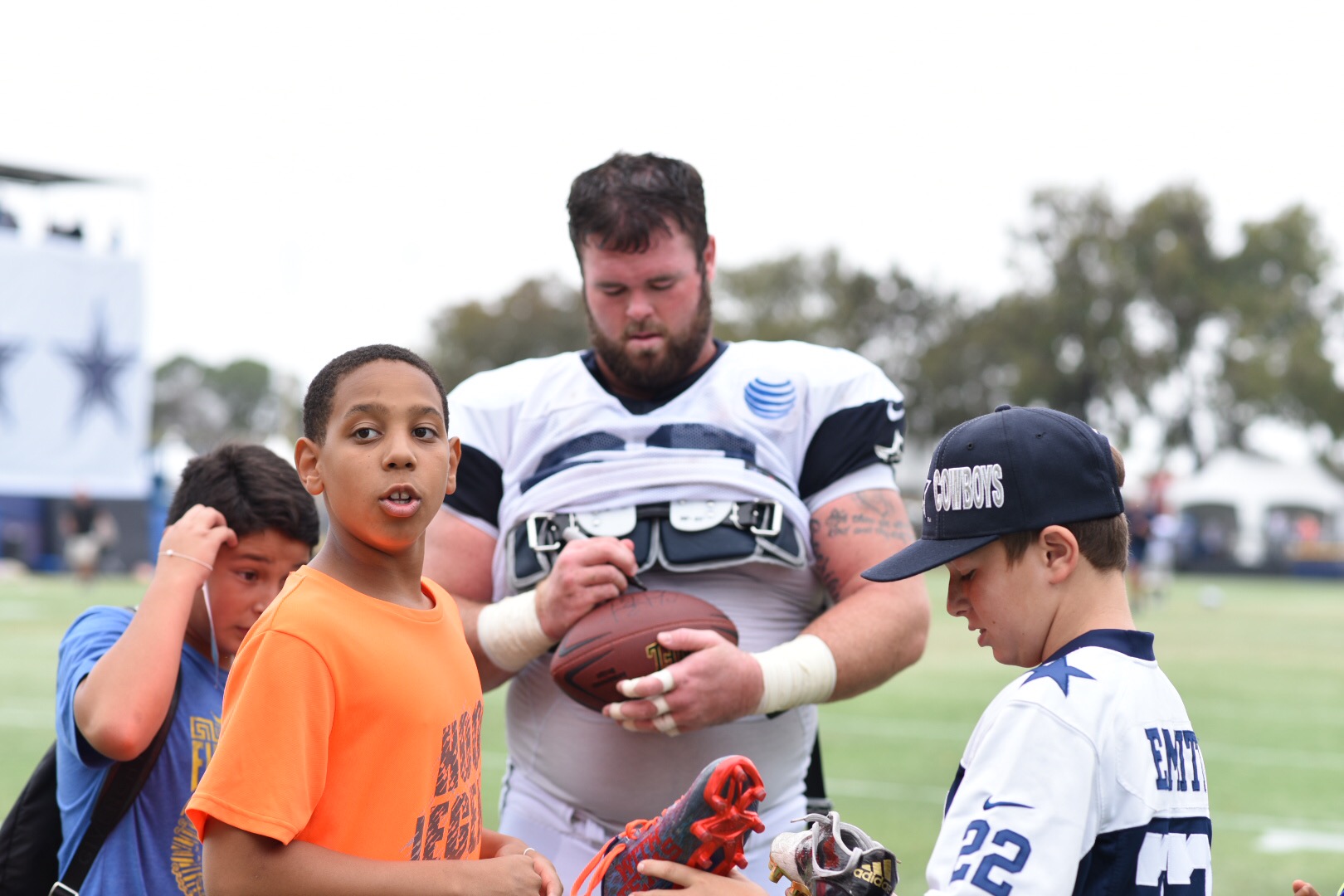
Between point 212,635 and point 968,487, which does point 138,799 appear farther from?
point 968,487

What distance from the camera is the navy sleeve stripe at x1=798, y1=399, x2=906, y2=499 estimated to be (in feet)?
9.40

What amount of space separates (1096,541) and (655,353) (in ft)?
3.95

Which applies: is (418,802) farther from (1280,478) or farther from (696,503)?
(1280,478)

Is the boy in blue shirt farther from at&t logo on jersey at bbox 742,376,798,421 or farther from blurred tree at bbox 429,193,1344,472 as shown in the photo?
blurred tree at bbox 429,193,1344,472

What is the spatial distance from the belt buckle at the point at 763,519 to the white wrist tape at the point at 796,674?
9.3 inches

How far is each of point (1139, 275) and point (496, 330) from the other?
2351 cm

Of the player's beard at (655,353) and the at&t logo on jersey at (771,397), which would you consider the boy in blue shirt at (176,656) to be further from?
the at&t logo on jersey at (771,397)

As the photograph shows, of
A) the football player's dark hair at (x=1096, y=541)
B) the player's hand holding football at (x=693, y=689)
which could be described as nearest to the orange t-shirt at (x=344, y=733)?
the player's hand holding football at (x=693, y=689)

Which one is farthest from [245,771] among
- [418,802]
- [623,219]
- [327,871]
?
[623,219]

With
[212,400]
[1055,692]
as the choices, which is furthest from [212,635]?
[212,400]

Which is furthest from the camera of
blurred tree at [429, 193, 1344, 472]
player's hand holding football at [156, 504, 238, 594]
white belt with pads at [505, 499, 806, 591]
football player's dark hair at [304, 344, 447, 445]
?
blurred tree at [429, 193, 1344, 472]

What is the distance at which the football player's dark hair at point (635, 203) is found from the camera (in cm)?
278

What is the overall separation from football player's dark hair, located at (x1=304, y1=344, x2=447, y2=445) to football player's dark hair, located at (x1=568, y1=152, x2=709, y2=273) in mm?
853

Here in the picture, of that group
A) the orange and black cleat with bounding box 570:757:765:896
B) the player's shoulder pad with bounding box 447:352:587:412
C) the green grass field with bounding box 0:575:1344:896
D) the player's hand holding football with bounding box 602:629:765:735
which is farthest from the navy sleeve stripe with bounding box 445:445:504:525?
the green grass field with bounding box 0:575:1344:896
